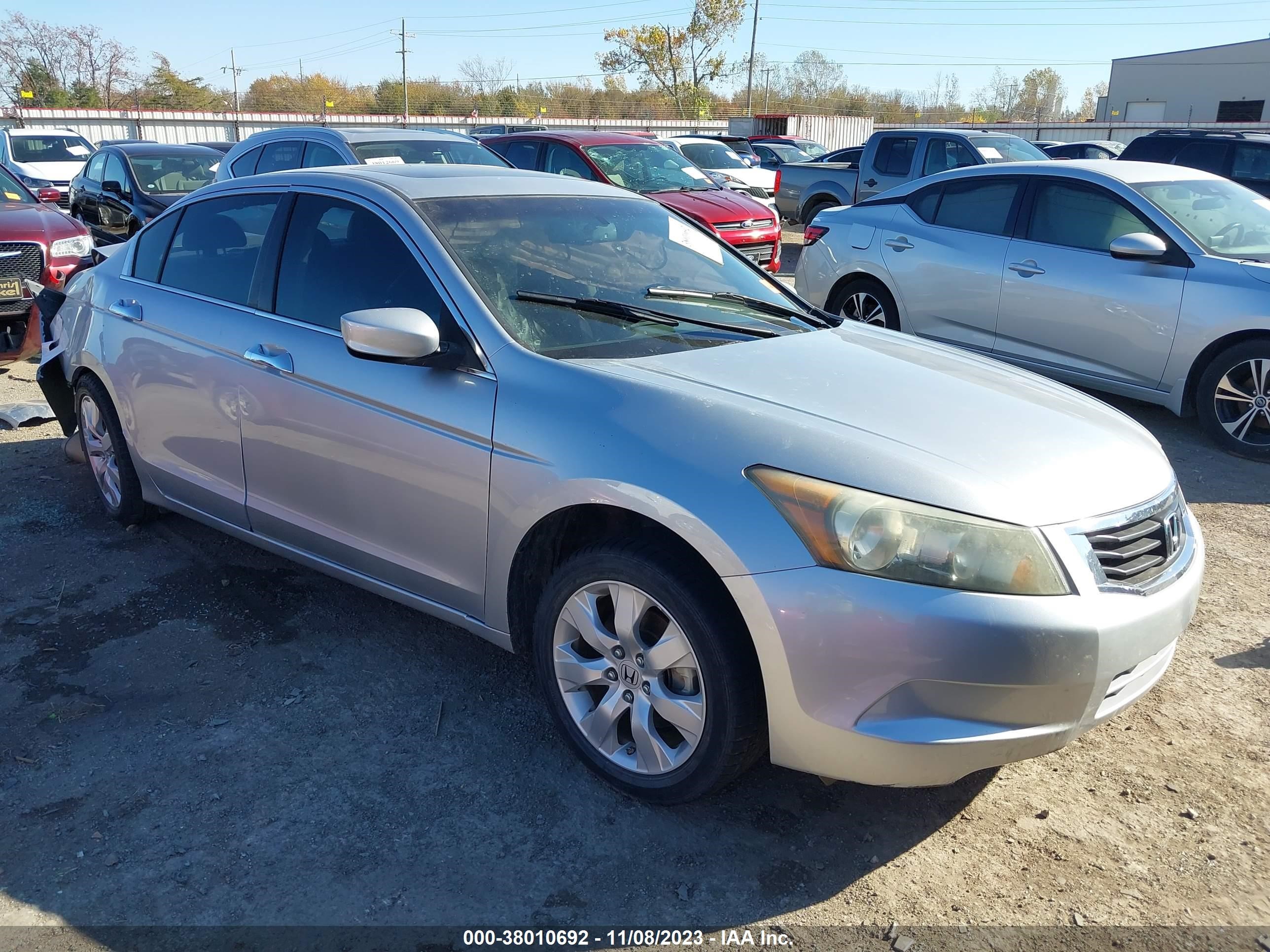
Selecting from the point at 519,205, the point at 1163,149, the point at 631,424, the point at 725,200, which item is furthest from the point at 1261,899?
the point at 1163,149

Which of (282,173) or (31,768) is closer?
(31,768)

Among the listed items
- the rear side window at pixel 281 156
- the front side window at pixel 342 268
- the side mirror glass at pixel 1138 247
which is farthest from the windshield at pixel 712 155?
the front side window at pixel 342 268

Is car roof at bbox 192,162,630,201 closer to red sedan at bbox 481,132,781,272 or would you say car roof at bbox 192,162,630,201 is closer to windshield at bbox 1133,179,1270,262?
windshield at bbox 1133,179,1270,262

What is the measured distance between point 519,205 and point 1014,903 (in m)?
2.76

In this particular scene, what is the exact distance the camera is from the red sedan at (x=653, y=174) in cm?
1127

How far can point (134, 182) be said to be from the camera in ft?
38.8

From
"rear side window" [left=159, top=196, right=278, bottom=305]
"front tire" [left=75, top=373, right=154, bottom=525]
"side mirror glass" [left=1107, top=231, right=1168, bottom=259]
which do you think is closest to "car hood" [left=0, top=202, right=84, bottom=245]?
"front tire" [left=75, top=373, right=154, bottom=525]

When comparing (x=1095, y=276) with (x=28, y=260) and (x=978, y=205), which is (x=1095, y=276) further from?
(x=28, y=260)

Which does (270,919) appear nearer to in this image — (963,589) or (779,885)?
(779,885)

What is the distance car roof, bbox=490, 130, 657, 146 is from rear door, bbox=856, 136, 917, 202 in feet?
14.2

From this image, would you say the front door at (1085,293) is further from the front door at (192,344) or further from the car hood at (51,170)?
the car hood at (51,170)

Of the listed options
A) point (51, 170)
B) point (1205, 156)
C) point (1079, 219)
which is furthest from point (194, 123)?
point (1079, 219)

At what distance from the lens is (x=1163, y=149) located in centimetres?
1204

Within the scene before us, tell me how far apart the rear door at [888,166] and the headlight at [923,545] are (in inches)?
520
